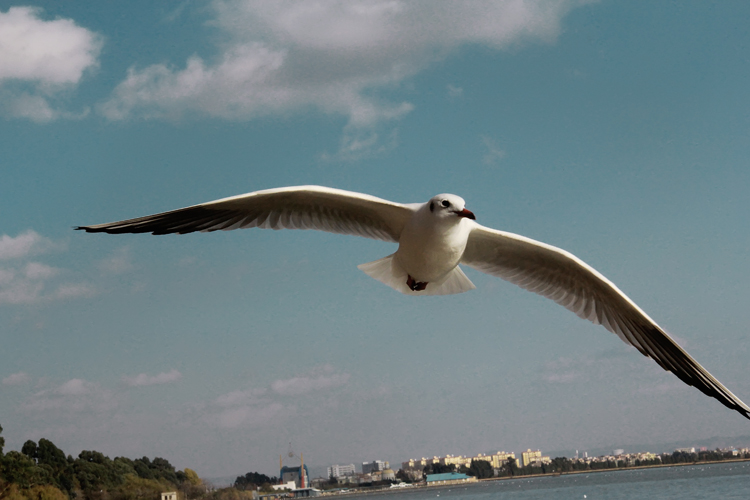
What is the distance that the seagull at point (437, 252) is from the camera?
625 cm

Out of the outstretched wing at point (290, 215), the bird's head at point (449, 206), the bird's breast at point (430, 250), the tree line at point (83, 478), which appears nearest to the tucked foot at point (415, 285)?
the bird's breast at point (430, 250)

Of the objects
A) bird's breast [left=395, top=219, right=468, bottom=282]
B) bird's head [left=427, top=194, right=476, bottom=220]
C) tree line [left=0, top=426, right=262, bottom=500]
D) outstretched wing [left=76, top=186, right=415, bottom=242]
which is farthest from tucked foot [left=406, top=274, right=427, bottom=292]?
tree line [left=0, top=426, right=262, bottom=500]

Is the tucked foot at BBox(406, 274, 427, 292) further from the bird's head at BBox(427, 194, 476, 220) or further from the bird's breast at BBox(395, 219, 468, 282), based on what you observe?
the bird's head at BBox(427, 194, 476, 220)

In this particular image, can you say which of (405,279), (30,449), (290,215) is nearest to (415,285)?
(405,279)

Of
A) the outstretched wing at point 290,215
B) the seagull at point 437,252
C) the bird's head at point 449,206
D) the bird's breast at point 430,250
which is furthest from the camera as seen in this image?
the outstretched wing at point 290,215

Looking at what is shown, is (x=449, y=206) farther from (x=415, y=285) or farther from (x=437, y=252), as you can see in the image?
(x=415, y=285)

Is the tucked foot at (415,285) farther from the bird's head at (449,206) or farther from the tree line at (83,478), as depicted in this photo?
the tree line at (83,478)

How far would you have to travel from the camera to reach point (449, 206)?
18.9 feet

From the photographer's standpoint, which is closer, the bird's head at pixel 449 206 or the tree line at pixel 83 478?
the bird's head at pixel 449 206

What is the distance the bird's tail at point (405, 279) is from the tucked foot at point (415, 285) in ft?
0.07

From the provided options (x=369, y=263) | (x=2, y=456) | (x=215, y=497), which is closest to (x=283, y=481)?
(x=215, y=497)

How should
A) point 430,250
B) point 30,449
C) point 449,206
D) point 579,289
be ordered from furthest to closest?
1. point 30,449
2. point 579,289
3. point 430,250
4. point 449,206

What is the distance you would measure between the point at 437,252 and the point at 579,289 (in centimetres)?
167

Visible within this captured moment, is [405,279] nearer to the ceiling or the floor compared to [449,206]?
nearer to the floor
